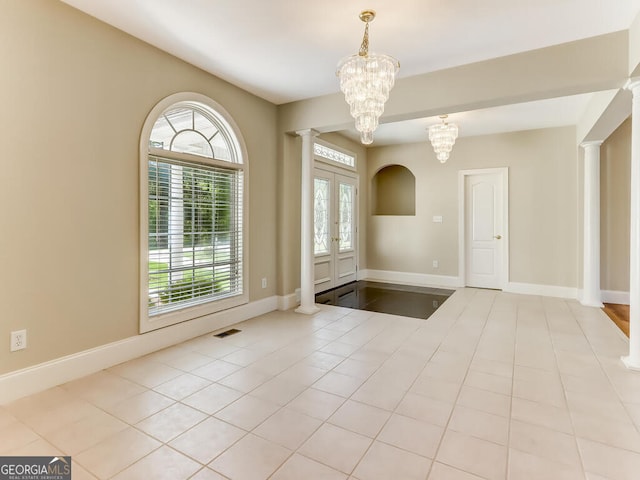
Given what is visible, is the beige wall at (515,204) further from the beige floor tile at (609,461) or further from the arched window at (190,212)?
the beige floor tile at (609,461)

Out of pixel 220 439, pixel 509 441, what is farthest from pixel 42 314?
pixel 509 441

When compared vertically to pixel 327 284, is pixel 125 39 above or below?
above

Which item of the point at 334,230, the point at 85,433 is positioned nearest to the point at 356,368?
the point at 85,433

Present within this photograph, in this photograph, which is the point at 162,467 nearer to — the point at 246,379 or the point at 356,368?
the point at 246,379

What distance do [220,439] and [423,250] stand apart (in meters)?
5.59

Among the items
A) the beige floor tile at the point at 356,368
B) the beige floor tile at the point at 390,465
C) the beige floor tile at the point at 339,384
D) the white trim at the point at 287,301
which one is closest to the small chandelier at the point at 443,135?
the white trim at the point at 287,301

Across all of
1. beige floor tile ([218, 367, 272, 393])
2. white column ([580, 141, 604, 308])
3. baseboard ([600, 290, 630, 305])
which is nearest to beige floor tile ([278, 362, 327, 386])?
beige floor tile ([218, 367, 272, 393])

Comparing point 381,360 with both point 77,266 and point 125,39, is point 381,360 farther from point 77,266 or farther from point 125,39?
point 125,39

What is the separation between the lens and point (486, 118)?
16.5 feet

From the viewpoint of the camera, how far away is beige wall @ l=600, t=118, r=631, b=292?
4996 millimetres

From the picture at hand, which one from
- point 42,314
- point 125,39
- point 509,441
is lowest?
point 509,441

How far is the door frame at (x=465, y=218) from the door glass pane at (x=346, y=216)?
204cm

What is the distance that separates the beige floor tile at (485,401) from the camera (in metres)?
2.19

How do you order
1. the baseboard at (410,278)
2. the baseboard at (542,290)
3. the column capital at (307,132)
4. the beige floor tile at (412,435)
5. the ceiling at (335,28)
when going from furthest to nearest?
the baseboard at (410,278)
the baseboard at (542,290)
the column capital at (307,132)
the ceiling at (335,28)
the beige floor tile at (412,435)
